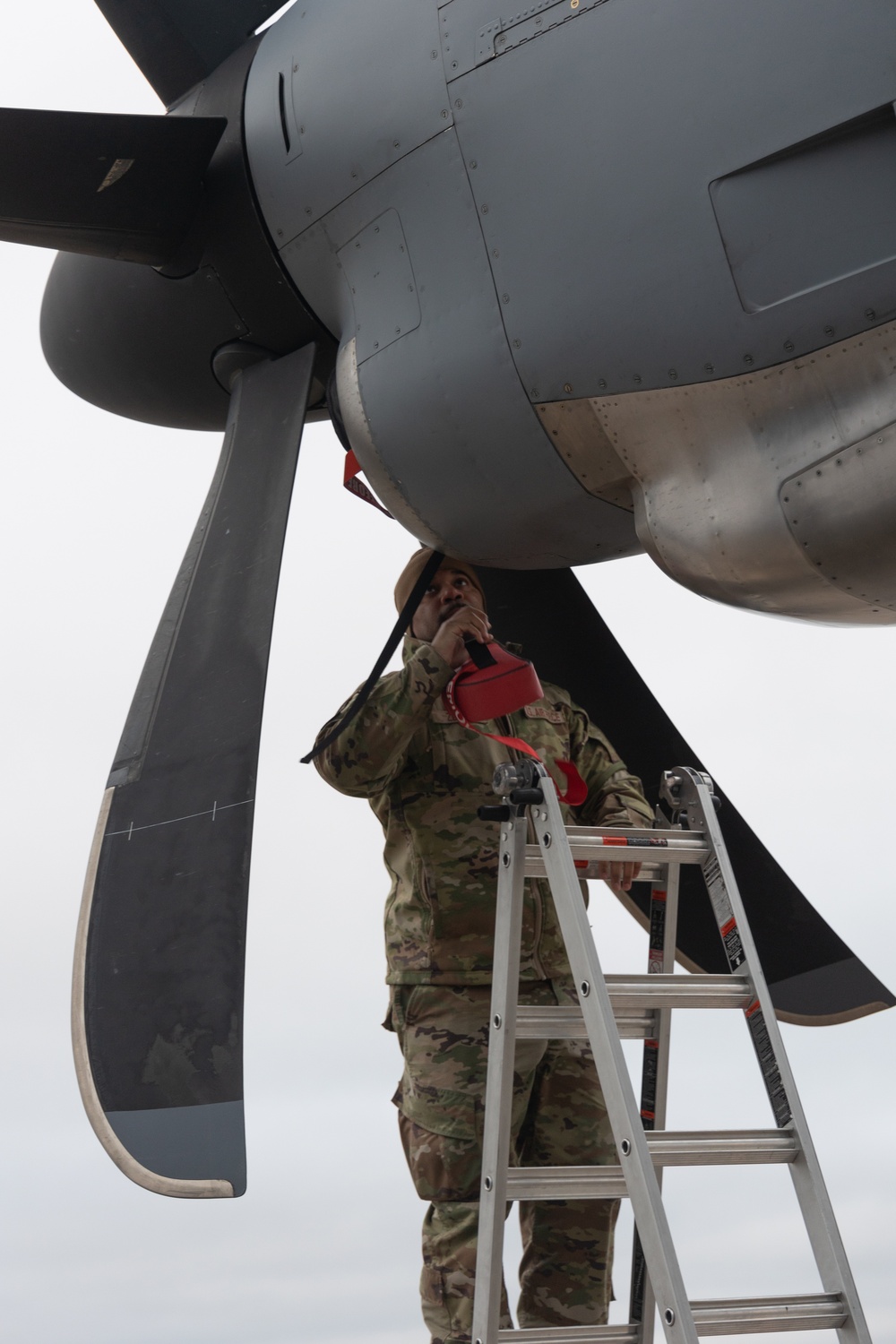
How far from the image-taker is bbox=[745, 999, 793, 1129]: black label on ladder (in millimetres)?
2699

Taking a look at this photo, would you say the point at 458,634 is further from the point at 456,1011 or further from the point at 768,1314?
the point at 768,1314

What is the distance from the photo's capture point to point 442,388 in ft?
10.2

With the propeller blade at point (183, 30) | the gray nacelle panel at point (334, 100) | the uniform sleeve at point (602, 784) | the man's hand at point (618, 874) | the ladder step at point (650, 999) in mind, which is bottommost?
the ladder step at point (650, 999)

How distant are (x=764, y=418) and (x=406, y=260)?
1038 millimetres

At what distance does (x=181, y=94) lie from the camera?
3.85m

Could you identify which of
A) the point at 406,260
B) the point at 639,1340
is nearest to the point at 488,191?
the point at 406,260

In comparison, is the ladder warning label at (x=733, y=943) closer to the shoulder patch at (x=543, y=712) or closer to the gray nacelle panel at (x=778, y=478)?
the gray nacelle panel at (x=778, y=478)

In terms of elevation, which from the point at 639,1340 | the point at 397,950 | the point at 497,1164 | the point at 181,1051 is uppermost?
the point at 397,950

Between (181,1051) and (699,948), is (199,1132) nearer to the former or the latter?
(181,1051)

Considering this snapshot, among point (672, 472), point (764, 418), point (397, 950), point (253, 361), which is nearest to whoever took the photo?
point (764, 418)

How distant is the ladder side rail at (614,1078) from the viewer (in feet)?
7.50

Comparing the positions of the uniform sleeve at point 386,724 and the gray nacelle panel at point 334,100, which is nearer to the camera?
the gray nacelle panel at point 334,100

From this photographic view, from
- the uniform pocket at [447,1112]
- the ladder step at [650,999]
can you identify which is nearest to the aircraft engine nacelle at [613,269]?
the ladder step at [650,999]

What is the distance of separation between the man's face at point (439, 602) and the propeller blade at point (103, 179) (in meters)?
1.24
